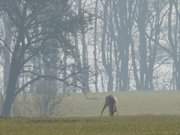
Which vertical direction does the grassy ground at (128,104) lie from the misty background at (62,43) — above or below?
below

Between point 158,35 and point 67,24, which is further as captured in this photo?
point 158,35

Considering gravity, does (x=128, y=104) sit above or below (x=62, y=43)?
below

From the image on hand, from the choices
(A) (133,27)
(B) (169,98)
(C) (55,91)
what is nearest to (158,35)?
(A) (133,27)

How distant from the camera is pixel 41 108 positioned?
186ft

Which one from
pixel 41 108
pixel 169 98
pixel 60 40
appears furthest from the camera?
pixel 169 98

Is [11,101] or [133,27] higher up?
[133,27]

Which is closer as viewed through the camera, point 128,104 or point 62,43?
point 62,43

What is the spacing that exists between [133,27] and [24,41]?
117 feet

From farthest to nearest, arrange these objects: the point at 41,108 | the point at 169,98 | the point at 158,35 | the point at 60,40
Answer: the point at 158,35 → the point at 169,98 → the point at 41,108 → the point at 60,40

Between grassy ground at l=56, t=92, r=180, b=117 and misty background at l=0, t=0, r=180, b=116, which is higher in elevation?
misty background at l=0, t=0, r=180, b=116

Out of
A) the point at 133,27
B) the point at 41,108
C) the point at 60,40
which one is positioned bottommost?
the point at 41,108

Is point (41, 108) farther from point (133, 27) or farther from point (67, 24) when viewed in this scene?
point (133, 27)

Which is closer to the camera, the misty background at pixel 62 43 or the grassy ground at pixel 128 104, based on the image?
the misty background at pixel 62 43

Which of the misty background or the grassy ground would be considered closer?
the misty background
